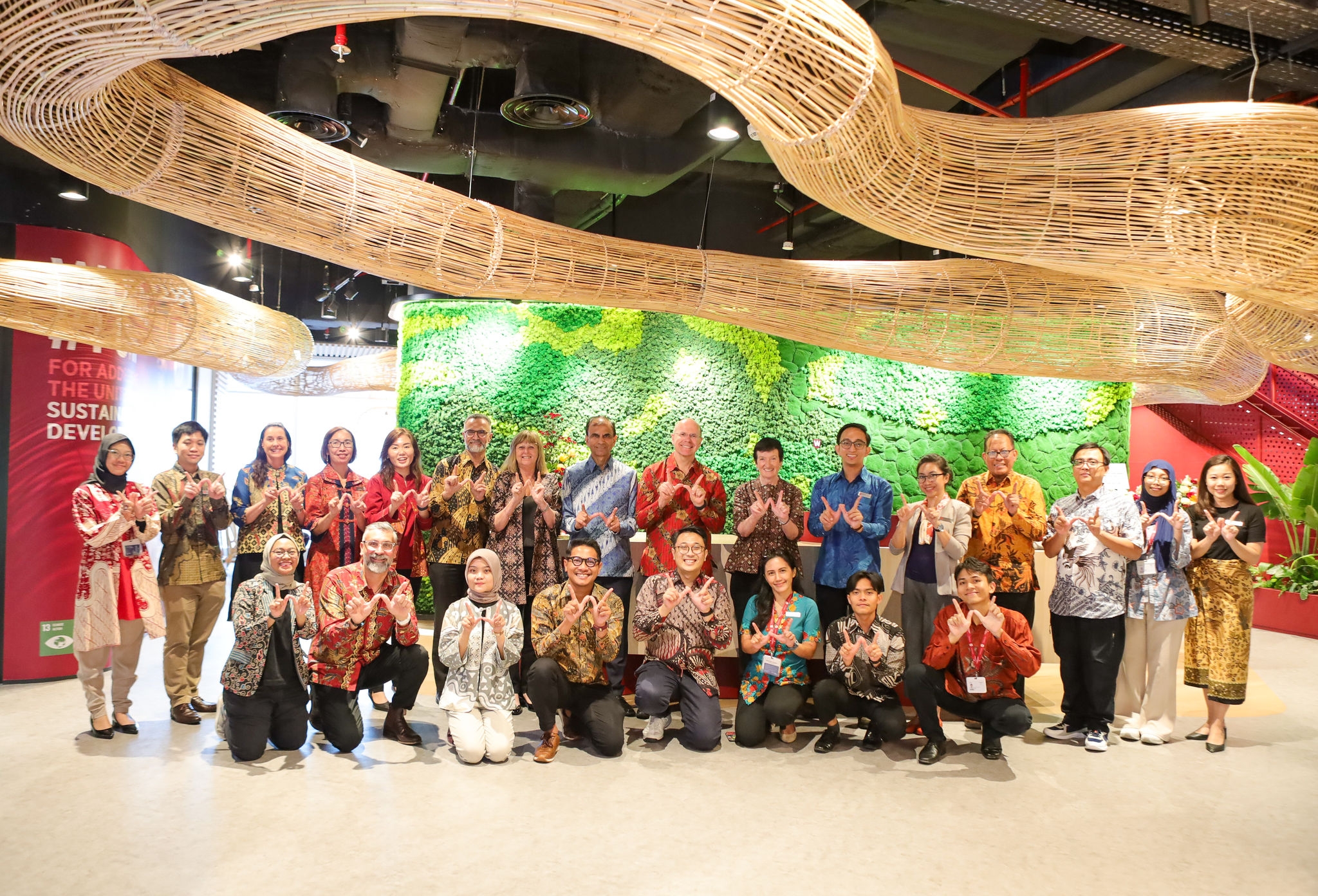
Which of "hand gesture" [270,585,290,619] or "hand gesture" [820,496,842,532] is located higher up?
"hand gesture" [820,496,842,532]

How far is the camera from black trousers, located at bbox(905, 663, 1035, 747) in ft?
14.3

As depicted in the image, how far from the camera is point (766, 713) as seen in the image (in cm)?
459

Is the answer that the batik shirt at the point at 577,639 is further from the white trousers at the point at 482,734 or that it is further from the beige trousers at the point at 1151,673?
the beige trousers at the point at 1151,673

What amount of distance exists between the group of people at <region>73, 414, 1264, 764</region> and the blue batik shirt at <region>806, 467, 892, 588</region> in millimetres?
16

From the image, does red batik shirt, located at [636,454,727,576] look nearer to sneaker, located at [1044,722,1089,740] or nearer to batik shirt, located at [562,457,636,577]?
batik shirt, located at [562,457,636,577]

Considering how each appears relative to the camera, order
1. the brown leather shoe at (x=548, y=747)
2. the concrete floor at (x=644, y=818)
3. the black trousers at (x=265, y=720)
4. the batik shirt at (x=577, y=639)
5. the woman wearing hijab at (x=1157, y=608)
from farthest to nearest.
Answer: the woman wearing hijab at (x=1157, y=608) < the batik shirt at (x=577, y=639) < the brown leather shoe at (x=548, y=747) < the black trousers at (x=265, y=720) < the concrete floor at (x=644, y=818)

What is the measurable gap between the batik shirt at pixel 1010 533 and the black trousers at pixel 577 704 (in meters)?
2.17

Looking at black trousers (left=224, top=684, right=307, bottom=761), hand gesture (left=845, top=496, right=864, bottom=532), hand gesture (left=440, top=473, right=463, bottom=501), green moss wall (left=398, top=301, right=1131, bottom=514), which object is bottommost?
black trousers (left=224, top=684, right=307, bottom=761)

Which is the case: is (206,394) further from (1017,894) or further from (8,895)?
(1017,894)

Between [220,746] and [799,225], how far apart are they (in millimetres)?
6261

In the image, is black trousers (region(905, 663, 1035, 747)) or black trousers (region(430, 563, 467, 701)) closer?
black trousers (region(905, 663, 1035, 747))

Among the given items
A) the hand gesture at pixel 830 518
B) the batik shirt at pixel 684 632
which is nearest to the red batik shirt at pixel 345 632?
the batik shirt at pixel 684 632

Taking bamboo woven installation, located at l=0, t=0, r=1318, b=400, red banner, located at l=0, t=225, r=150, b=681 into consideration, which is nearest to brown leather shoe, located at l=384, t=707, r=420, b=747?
bamboo woven installation, located at l=0, t=0, r=1318, b=400

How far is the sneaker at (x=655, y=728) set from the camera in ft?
14.8
